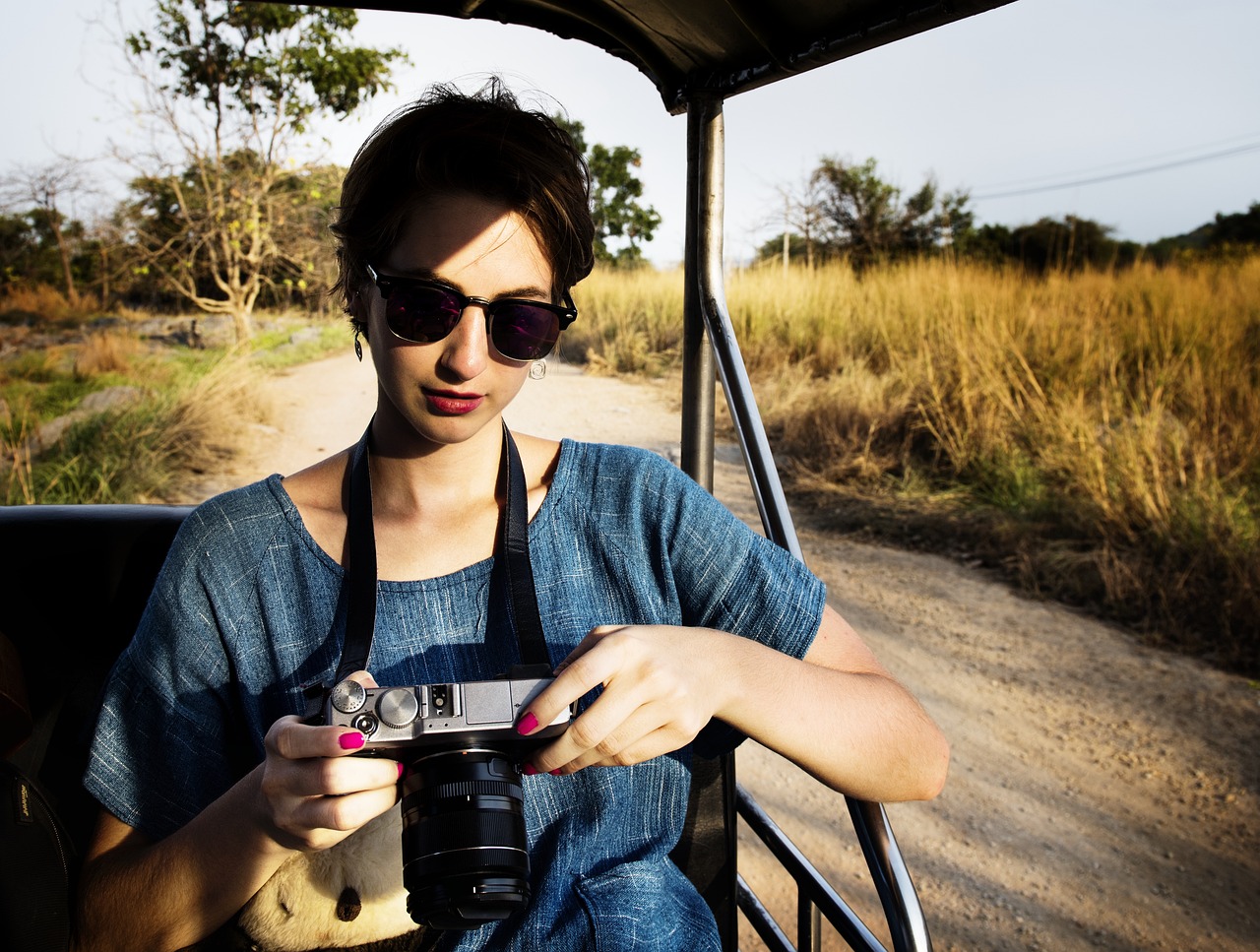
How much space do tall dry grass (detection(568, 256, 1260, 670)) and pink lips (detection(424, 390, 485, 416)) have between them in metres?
3.97

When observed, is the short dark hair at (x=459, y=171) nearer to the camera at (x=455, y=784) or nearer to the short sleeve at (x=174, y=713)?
the short sleeve at (x=174, y=713)

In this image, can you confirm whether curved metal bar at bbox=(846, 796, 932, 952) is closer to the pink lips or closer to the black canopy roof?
the pink lips

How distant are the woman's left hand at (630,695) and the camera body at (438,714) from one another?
0.06ft

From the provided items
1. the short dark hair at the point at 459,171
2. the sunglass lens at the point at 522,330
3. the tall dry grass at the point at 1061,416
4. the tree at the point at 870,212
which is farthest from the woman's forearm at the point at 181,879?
the tree at the point at 870,212

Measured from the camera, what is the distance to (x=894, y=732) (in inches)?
46.9

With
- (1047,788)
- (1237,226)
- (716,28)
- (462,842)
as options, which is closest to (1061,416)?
(1047,788)

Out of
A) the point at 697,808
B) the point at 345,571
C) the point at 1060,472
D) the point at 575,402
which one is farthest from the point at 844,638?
the point at 575,402

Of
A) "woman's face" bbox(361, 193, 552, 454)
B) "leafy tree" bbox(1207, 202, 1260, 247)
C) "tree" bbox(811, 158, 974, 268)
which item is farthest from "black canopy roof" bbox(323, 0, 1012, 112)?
"leafy tree" bbox(1207, 202, 1260, 247)

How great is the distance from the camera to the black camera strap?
1.15 meters

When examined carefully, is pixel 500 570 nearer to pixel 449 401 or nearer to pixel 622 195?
pixel 449 401

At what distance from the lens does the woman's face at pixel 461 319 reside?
119 centimetres

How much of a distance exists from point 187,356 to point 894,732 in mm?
10337

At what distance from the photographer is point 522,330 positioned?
1221mm

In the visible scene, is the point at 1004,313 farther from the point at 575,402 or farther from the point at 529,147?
the point at 529,147
